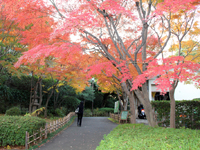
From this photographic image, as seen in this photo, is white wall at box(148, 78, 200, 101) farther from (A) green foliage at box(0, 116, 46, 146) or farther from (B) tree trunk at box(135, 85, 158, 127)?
(A) green foliage at box(0, 116, 46, 146)

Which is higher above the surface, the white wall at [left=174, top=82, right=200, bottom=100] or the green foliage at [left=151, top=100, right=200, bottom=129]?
the white wall at [left=174, top=82, right=200, bottom=100]

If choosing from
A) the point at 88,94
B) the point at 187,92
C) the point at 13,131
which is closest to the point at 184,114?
the point at 187,92

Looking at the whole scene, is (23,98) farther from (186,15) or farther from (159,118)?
(186,15)

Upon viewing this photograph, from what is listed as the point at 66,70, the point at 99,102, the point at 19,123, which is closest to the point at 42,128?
the point at 19,123

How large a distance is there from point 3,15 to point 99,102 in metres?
24.4

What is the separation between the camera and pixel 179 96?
54.0ft

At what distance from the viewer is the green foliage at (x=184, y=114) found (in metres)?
9.27

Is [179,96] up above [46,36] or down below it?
below

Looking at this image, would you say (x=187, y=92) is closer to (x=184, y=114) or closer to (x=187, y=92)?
(x=187, y=92)

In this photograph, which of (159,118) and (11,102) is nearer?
(159,118)

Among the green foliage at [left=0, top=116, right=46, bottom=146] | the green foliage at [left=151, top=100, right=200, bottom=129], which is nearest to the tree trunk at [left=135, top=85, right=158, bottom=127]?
the green foliage at [left=151, top=100, right=200, bottom=129]

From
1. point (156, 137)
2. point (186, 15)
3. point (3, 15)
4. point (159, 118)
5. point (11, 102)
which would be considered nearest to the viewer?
point (156, 137)

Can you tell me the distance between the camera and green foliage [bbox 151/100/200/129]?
9266 mm

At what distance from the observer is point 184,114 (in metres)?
9.47
